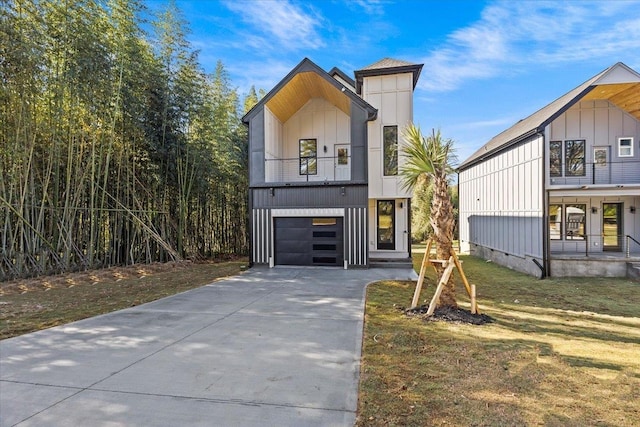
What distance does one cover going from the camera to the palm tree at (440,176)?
5824 millimetres

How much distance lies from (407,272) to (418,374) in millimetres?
7156

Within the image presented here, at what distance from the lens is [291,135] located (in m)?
13.5

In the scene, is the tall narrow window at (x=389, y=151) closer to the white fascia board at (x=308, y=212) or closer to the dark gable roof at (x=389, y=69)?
the dark gable roof at (x=389, y=69)

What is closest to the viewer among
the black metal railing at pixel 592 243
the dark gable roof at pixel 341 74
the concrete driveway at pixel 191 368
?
the concrete driveway at pixel 191 368

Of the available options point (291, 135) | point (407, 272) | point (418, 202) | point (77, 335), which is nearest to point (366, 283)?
point (407, 272)

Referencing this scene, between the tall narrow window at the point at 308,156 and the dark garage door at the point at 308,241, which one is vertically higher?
the tall narrow window at the point at 308,156

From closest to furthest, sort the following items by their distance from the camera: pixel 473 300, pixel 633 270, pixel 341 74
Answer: pixel 473 300, pixel 633 270, pixel 341 74

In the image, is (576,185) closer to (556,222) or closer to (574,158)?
(574,158)

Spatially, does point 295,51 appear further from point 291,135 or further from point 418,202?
point 418,202

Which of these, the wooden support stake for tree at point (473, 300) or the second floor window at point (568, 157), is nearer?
the wooden support stake for tree at point (473, 300)

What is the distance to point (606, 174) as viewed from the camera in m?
12.4

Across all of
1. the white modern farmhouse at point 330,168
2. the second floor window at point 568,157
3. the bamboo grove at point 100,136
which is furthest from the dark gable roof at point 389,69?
the bamboo grove at point 100,136

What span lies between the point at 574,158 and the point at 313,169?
10.4 meters

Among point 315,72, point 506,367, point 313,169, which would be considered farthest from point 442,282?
point 315,72
